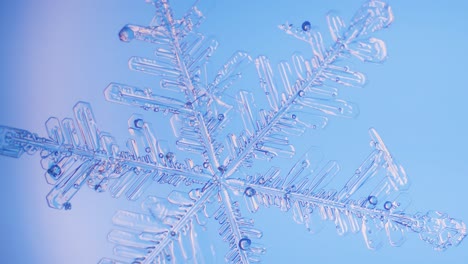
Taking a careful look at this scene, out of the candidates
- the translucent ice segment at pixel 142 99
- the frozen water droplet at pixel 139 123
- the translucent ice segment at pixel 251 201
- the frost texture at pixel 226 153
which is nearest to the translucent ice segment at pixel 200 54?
the frost texture at pixel 226 153

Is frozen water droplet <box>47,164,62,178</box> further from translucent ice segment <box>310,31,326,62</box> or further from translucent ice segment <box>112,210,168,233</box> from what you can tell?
translucent ice segment <box>310,31,326,62</box>

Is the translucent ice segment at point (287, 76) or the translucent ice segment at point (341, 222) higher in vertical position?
the translucent ice segment at point (287, 76)

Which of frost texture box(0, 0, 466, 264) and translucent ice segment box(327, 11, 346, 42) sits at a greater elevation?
translucent ice segment box(327, 11, 346, 42)

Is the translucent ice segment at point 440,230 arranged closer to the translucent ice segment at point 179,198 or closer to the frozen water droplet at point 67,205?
the translucent ice segment at point 179,198

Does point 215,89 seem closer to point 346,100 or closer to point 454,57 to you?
point 346,100

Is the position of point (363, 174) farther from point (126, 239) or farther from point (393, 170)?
point (126, 239)

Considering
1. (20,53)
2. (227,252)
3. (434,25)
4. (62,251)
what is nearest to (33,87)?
(20,53)

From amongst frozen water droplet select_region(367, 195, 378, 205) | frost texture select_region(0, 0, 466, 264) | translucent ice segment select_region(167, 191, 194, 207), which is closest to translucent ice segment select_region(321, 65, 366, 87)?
frost texture select_region(0, 0, 466, 264)

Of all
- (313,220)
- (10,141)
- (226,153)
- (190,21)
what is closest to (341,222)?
(313,220)
